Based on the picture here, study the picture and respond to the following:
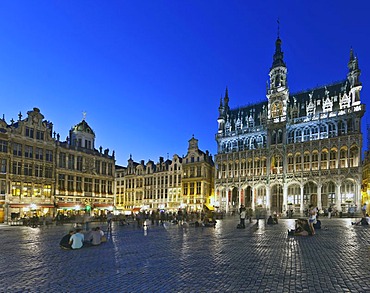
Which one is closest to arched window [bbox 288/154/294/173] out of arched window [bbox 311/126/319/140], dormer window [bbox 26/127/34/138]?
arched window [bbox 311/126/319/140]

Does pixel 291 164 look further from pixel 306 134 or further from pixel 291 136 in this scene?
pixel 306 134

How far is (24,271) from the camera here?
12.0 m

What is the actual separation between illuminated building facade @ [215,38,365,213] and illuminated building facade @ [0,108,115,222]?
26.7 meters

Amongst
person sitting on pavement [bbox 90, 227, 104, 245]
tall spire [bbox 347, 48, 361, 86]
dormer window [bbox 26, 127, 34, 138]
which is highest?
tall spire [bbox 347, 48, 361, 86]

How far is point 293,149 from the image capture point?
69812 mm

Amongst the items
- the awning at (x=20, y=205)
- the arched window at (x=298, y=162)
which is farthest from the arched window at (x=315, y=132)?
the awning at (x=20, y=205)

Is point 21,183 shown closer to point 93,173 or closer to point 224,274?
point 93,173

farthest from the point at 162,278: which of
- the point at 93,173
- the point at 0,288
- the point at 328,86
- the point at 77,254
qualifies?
the point at 328,86

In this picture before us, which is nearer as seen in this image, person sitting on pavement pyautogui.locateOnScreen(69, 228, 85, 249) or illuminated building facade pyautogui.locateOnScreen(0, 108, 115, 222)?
person sitting on pavement pyautogui.locateOnScreen(69, 228, 85, 249)

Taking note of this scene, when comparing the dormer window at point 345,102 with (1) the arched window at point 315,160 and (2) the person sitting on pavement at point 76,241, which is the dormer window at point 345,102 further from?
(2) the person sitting on pavement at point 76,241

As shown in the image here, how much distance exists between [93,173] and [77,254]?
54437 mm

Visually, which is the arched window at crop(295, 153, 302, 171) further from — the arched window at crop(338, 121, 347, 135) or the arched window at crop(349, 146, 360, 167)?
the arched window at crop(349, 146, 360, 167)

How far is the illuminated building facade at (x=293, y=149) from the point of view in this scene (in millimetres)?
63469

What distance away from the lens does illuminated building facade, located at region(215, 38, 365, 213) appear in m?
63.5
